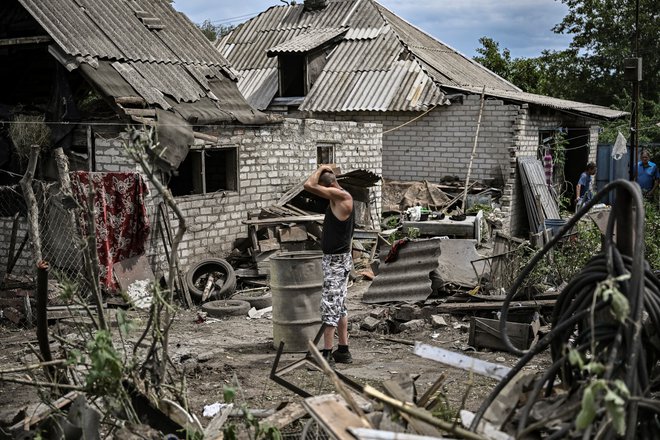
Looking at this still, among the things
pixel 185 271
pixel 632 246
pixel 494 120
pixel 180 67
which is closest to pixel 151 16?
pixel 180 67

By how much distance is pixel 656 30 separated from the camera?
28234mm

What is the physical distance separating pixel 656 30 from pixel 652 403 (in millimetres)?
28362

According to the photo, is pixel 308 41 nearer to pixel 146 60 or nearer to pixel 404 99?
pixel 404 99

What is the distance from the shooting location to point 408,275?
10609 millimetres

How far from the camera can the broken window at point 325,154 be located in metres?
15.0

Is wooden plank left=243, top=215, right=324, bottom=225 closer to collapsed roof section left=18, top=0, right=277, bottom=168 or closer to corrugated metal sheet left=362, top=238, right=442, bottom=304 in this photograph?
collapsed roof section left=18, top=0, right=277, bottom=168

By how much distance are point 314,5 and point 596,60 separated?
14.5 metres

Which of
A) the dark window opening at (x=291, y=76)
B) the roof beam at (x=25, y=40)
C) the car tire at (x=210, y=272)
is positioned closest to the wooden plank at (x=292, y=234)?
the car tire at (x=210, y=272)

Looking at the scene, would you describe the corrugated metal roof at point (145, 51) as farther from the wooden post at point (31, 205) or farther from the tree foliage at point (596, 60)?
the tree foliage at point (596, 60)

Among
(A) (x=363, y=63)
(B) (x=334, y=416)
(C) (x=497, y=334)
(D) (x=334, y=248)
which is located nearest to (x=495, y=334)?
(C) (x=497, y=334)

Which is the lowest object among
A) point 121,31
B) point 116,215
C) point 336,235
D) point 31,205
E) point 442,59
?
point 336,235

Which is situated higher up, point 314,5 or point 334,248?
point 314,5

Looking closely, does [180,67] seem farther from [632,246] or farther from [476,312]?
[632,246]

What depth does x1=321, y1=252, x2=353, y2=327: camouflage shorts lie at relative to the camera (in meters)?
7.66
